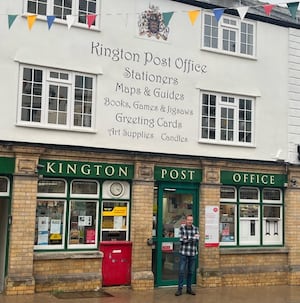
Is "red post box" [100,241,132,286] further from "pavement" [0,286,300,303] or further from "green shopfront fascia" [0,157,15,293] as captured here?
"green shopfront fascia" [0,157,15,293]

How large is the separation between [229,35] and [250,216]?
190 inches

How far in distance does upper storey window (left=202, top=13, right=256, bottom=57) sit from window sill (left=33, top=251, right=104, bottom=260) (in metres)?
5.89

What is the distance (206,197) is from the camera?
13.0 metres

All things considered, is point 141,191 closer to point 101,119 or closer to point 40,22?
point 101,119

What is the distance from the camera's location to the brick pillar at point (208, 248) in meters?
12.8

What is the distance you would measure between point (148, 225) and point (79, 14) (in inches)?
204

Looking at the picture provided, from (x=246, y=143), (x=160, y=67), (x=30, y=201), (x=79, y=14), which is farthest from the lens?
(x=246, y=143)

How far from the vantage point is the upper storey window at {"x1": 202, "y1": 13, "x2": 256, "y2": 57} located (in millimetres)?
13469

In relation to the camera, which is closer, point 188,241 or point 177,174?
point 188,241

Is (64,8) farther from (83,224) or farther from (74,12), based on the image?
(83,224)

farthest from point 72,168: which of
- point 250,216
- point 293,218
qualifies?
point 293,218

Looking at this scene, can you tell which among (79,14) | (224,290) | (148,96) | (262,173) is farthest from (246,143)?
(79,14)

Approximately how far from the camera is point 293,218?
14.0 meters

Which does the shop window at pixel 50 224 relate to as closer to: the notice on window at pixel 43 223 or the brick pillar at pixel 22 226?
the notice on window at pixel 43 223
